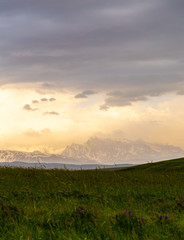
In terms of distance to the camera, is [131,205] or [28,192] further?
[28,192]

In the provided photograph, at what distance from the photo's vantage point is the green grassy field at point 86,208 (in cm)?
802

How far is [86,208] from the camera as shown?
10.1m

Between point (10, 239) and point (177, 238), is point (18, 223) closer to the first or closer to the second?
point (10, 239)

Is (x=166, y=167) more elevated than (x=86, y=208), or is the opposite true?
(x=166, y=167)

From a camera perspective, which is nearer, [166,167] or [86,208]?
[86,208]

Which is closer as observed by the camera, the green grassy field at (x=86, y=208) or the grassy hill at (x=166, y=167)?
the green grassy field at (x=86, y=208)

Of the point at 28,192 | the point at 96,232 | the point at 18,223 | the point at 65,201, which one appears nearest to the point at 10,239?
the point at 18,223

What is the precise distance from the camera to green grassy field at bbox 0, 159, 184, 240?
8.02m

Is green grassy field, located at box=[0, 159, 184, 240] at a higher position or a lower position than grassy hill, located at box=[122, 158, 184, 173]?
lower

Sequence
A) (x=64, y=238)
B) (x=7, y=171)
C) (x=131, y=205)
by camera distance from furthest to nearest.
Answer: (x=7, y=171) → (x=131, y=205) → (x=64, y=238)

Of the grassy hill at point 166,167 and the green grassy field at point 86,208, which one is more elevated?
the grassy hill at point 166,167

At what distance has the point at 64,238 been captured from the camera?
7.45m

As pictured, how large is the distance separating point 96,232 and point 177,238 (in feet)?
6.88

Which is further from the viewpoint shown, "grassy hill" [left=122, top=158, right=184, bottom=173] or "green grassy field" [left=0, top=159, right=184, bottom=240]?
Answer: "grassy hill" [left=122, top=158, right=184, bottom=173]
